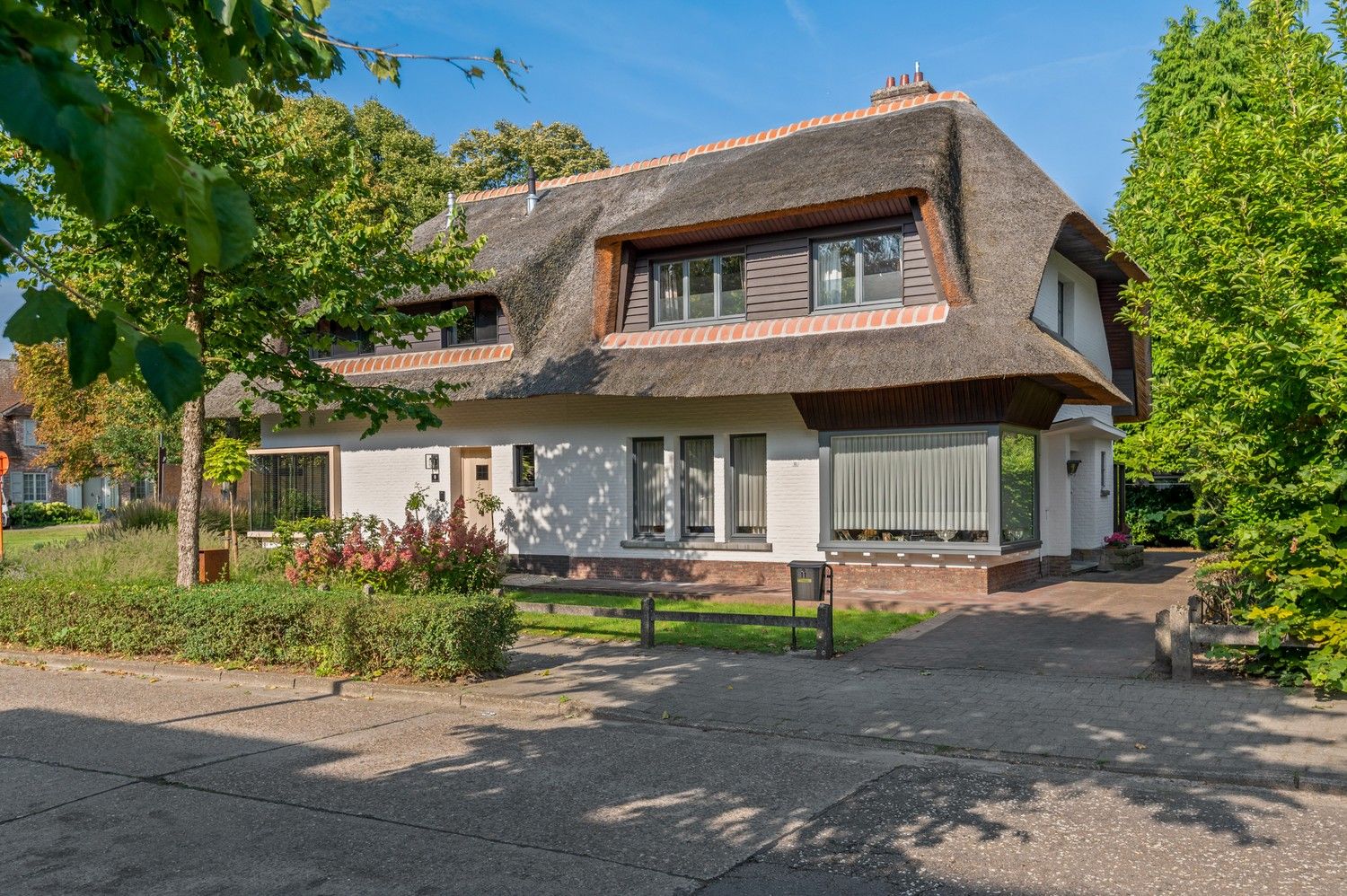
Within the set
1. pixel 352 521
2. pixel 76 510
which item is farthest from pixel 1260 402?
pixel 76 510

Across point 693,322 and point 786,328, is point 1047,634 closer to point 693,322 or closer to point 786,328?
point 786,328

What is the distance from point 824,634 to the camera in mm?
11805

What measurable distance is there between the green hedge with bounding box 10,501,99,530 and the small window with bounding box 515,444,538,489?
3598 centimetres

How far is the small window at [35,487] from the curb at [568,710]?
57871 millimetres

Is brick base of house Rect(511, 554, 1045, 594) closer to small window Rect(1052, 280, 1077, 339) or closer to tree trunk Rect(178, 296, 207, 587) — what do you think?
small window Rect(1052, 280, 1077, 339)

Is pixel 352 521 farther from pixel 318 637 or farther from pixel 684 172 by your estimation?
pixel 684 172

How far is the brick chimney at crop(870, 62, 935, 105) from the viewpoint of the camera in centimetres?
2181

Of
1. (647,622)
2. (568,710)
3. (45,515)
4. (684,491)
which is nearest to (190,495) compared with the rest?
(647,622)

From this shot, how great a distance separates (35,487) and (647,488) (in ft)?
188

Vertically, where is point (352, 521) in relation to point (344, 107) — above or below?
below

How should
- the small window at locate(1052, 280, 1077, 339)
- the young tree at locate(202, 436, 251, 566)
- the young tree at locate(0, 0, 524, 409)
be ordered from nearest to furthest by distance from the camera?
the young tree at locate(0, 0, 524, 409)
the young tree at locate(202, 436, 251, 566)
the small window at locate(1052, 280, 1077, 339)

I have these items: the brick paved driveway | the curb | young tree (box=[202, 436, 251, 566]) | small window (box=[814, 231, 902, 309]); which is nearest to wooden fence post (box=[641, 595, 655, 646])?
the brick paved driveway

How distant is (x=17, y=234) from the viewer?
7.34ft

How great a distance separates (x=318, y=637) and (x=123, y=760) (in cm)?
329
